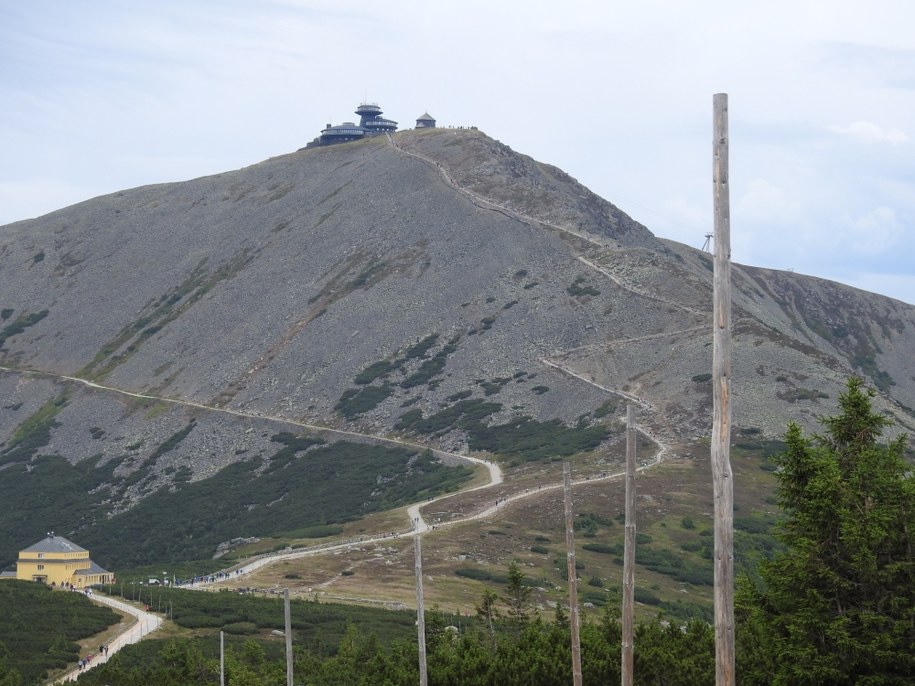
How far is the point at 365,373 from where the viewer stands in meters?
161

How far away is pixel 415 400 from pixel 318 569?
61255 mm

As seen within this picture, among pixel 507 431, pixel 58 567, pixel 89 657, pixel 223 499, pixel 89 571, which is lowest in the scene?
pixel 89 571

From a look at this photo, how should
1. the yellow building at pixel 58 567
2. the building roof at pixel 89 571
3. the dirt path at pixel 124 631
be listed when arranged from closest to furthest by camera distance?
the dirt path at pixel 124 631, the yellow building at pixel 58 567, the building roof at pixel 89 571

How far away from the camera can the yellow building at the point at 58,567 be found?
100 metres

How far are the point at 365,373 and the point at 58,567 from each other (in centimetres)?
6377

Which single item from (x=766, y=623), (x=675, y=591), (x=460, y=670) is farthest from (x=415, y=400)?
(x=766, y=623)

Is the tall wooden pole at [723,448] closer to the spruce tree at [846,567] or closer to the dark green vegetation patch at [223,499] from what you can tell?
the spruce tree at [846,567]

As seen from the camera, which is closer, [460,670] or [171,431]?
[460,670]

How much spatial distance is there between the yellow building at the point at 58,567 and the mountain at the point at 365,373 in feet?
71.5

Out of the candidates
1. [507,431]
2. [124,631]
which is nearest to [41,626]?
[124,631]

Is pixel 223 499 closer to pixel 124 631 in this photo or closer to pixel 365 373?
pixel 365 373

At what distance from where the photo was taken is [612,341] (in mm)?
152625

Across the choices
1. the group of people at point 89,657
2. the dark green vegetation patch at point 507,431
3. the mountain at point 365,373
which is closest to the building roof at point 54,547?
the mountain at point 365,373

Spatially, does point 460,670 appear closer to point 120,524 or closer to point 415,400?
point 120,524
